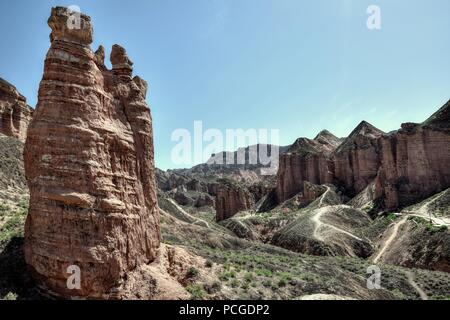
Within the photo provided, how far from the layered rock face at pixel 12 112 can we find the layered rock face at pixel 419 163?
62257 mm

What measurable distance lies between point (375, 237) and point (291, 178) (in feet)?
147

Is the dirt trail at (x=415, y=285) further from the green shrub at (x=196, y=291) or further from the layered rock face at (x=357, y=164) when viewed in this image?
the layered rock face at (x=357, y=164)

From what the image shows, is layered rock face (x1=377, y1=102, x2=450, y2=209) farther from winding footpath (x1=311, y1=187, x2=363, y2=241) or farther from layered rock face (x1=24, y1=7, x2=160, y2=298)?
layered rock face (x1=24, y1=7, x2=160, y2=298)

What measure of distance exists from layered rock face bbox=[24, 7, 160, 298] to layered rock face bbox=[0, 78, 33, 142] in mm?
37119

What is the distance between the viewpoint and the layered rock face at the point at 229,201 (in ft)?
295

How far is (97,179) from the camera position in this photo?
17.3m

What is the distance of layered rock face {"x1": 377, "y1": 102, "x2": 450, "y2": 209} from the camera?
60.9 meters

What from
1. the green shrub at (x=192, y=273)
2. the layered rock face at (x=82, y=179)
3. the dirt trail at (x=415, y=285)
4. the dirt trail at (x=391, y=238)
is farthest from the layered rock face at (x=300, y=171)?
the layered rock face at (x=82, y=179)

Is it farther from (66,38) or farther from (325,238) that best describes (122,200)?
(325,238)

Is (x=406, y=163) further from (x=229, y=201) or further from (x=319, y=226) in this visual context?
(x=229, y=201)

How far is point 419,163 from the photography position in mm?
62562

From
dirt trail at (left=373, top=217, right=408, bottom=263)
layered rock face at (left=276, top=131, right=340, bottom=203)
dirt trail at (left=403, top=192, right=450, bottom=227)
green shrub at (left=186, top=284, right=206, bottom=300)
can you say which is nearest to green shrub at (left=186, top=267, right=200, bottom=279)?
green shrub at (left=186, top=284, right=206, bottom=300)
